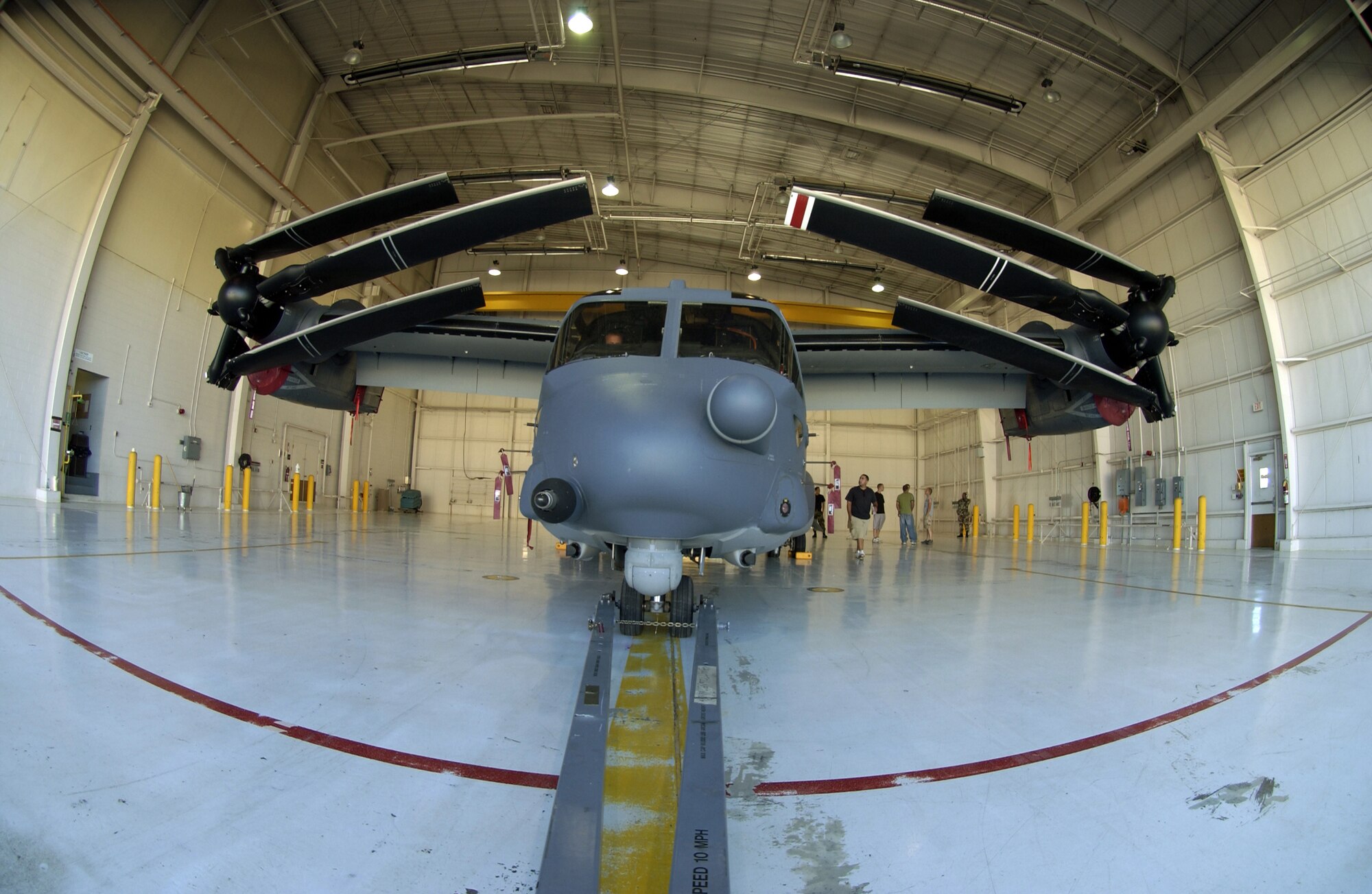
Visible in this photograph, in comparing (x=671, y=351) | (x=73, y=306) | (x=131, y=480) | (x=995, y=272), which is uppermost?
(x=73, y=306)

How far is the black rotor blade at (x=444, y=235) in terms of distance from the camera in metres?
4.20

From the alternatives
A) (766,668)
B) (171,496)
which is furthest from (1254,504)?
(171,496)

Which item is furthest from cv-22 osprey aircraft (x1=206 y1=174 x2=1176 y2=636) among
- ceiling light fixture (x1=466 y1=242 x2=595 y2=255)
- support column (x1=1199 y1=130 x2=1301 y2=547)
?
ceiling light fixture (x1=466 y1=242 x2=595 y2=255)

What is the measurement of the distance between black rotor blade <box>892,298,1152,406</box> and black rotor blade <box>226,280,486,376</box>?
134 inches

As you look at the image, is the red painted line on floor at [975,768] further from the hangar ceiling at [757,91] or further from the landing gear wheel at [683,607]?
the hangar ceiling at [757,91]

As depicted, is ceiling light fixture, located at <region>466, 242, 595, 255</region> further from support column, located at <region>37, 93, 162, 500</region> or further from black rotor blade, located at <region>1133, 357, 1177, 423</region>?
black rotor blade, located at <region>1133, 357, 1177, 423</region>

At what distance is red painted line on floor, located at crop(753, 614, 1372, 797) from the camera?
186cm

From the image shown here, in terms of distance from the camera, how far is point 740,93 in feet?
53.8

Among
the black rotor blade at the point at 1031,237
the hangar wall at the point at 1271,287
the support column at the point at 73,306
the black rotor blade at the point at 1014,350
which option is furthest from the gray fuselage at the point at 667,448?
the support column at the point at 73,306

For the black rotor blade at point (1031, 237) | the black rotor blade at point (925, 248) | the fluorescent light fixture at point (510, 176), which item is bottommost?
the black rotor blade at point (925, 248)

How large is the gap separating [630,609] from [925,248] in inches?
133

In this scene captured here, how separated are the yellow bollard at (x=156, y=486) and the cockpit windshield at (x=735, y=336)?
14.8 meters

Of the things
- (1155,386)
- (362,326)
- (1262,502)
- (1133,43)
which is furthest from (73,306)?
(1262,502)

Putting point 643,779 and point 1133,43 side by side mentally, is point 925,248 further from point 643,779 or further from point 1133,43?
point 1133,43
